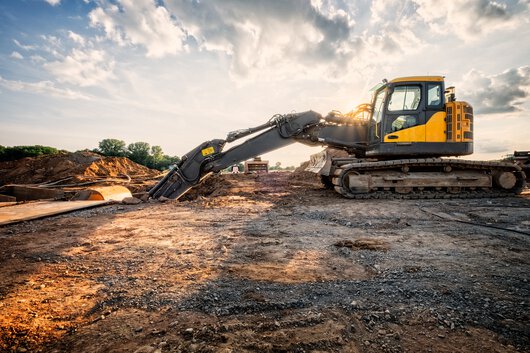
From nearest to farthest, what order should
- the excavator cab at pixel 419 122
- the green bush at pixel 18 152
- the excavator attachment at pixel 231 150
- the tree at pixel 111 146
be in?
the excavator cab at pixel 419 122 → the excavator attachment at pixel 231 150 → the green bush at pixel 18 152 → the tree at pixel 111 146

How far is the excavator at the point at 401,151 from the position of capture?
7898 mm

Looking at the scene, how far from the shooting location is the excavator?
790cm

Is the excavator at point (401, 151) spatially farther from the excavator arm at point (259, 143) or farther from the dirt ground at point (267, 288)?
the dirt ground at point (267, 288)

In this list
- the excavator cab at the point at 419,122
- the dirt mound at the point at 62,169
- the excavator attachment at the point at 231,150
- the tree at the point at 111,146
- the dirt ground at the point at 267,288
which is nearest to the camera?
the dirt ground at the point at 267,288

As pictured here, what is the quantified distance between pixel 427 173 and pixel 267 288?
→ 7792 mm

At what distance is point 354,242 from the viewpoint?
3.74m

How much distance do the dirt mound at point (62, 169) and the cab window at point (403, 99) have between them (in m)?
15.5

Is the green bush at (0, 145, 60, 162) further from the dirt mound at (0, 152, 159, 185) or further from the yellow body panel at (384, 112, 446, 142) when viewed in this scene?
the yellow body panel at (384, 112, 446, 142)

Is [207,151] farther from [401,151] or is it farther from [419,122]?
[419,122]

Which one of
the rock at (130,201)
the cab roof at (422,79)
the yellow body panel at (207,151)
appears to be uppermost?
the cab roof at (422,79)

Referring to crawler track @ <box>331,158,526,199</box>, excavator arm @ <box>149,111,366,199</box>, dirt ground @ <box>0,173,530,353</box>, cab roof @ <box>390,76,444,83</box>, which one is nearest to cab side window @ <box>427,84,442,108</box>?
cab roof @ <box>390,76,444,83</box>

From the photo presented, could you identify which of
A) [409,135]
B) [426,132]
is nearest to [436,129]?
[426,132]

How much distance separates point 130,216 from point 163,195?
8.47 feet

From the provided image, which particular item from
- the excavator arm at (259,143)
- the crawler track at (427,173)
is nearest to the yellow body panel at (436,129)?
the crawler track at (427,173)
